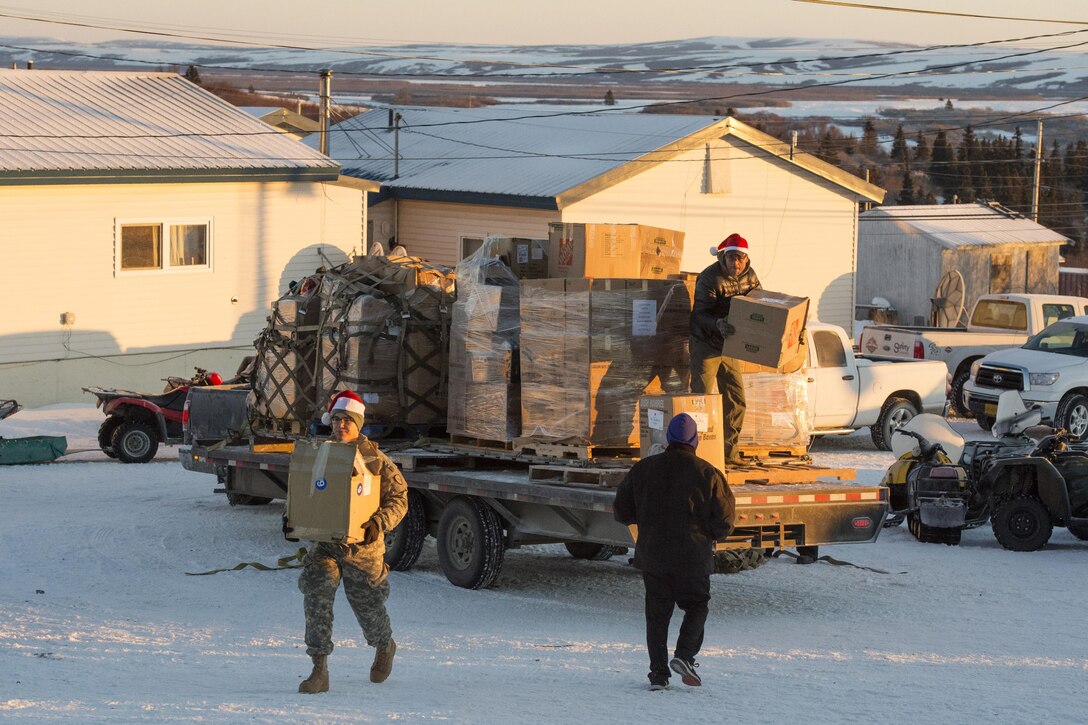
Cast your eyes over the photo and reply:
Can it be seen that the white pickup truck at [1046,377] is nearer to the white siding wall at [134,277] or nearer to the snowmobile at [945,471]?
the snowmobile at [945,471]

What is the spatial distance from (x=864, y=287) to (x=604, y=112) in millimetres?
10372

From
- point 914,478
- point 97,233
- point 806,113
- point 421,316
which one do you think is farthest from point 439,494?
point 806,113

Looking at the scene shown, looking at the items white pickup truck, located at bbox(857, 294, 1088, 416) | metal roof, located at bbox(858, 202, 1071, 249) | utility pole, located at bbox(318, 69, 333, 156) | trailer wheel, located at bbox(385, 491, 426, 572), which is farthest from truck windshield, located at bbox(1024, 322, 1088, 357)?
metal roof, located at bbox(858, 202, 1071, 249)

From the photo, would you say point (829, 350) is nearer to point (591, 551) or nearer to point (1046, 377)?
point (1046, 377)

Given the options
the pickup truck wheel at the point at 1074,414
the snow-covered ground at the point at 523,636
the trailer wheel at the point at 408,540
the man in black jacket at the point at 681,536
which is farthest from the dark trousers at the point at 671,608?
the pickup truck wheel at the point at 1074,414

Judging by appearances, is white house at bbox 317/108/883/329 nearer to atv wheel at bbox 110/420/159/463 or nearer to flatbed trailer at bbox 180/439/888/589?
atv wheel at bbox 110/420/159/463

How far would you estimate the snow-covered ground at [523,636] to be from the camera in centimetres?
838

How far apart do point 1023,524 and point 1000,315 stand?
45.2 feet

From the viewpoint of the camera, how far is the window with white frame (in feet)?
83.4

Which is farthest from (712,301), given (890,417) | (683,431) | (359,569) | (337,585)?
(890,417)

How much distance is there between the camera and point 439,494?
13094 mm

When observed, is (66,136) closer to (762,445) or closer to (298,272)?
(298,272)

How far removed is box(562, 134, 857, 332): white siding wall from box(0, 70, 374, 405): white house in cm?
596

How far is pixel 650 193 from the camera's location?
32.2m
